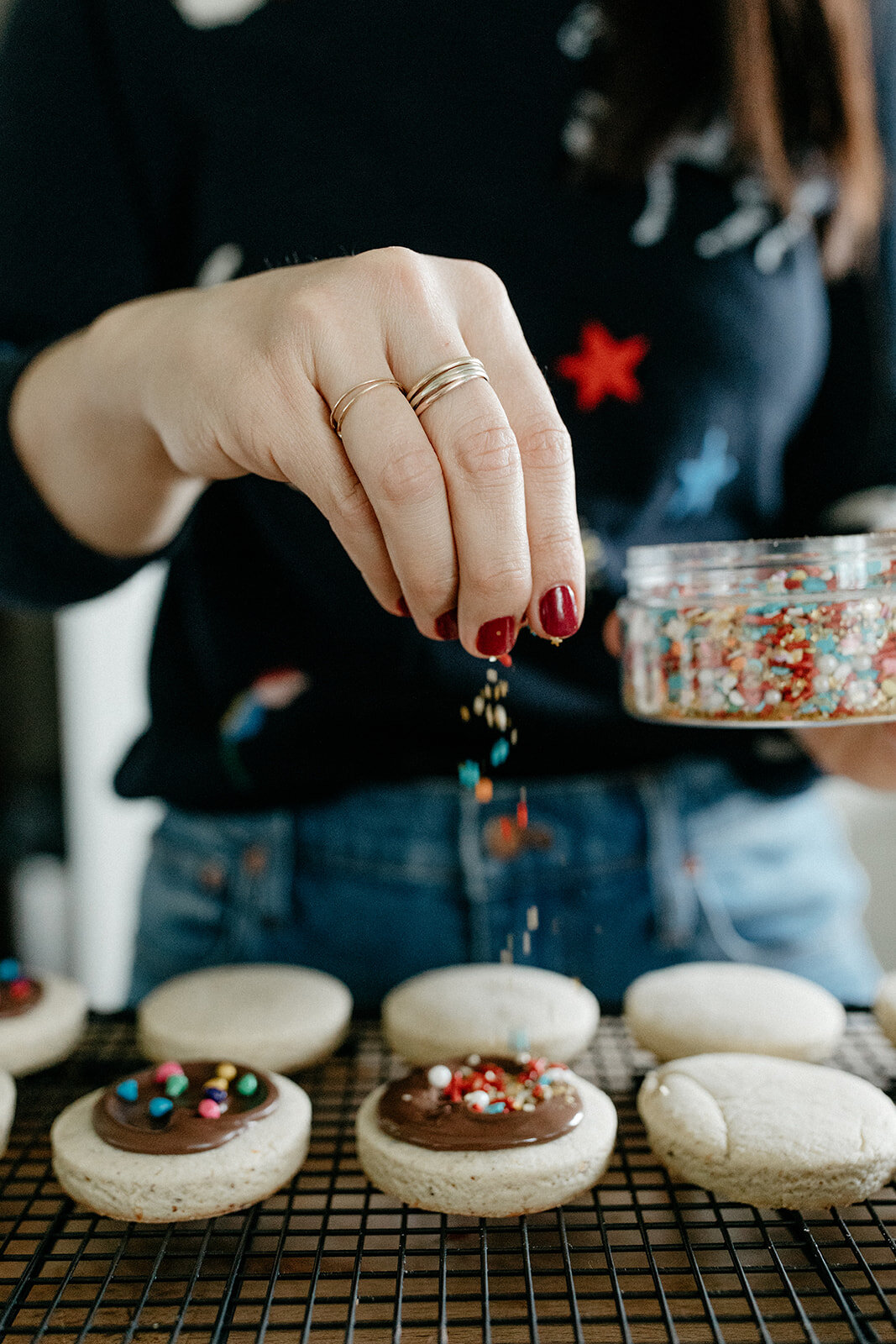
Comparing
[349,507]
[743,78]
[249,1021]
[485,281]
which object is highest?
[743,78]

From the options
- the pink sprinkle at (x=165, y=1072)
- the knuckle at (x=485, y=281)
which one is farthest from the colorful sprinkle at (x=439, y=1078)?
the knuckle at (x=485, y=281)

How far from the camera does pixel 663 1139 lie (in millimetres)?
826

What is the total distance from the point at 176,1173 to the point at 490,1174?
23 centimetres

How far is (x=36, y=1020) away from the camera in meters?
1.05

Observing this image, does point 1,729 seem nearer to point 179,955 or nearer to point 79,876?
point 79,876

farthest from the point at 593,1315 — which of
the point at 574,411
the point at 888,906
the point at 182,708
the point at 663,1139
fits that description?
the point at 888,906

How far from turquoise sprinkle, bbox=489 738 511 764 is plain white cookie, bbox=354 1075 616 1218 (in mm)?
409

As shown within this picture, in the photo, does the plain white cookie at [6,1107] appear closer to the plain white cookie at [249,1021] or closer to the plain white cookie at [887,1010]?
the plain white cookie at [249,1021]

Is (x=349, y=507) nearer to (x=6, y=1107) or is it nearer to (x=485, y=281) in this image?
(x=485, y=281)

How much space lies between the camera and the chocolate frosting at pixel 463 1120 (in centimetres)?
82

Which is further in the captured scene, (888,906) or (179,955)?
(888,906)

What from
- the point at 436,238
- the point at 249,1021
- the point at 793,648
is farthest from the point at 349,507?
the point at 249,1021

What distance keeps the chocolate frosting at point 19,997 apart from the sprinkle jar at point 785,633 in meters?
0.71

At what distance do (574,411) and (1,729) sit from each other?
2055 millimetres
